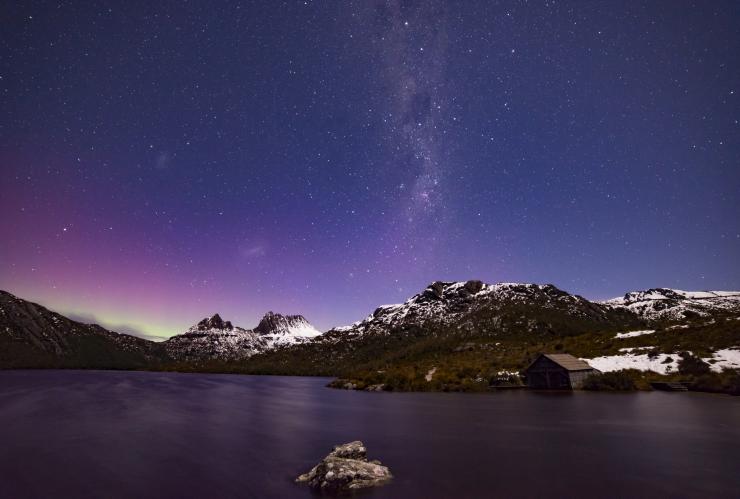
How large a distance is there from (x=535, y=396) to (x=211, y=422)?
40.9m

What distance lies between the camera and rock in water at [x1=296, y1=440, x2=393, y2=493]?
16406 millimetres

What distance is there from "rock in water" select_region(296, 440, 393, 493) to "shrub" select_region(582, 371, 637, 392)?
50.6 m

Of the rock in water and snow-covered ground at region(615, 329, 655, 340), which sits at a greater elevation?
snow-covered ground at region(615, 329, 655, 340)

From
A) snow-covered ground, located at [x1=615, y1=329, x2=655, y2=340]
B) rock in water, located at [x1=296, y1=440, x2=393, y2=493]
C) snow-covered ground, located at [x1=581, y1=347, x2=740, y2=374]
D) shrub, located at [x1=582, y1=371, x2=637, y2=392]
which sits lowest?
rock in water, located at [x1=296, y1=440, x2=393, y2=493]

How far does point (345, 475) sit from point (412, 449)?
27.8 ft

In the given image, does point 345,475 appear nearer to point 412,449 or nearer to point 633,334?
point 412,449

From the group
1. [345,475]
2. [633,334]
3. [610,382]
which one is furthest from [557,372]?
[345,475]

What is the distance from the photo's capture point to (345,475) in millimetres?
16688

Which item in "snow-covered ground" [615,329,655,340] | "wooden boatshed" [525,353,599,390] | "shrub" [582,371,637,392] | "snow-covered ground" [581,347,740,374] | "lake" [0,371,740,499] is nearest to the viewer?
"lake" [0,371,740,499]

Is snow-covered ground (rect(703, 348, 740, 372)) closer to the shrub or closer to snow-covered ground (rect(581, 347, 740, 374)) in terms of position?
snow-covered ground (rect(581, 347, 740, 374))

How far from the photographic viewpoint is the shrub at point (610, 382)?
179 ft

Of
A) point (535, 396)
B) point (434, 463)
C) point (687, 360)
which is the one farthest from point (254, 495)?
point (687, 360)

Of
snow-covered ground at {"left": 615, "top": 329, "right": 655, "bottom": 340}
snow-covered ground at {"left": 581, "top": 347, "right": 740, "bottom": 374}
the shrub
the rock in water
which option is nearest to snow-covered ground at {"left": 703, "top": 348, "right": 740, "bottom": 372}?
snow-covered ground at {"left": 581, "top": 347, "right": 740, "bottom": 374}

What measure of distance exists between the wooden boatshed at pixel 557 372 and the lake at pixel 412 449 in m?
15.0
